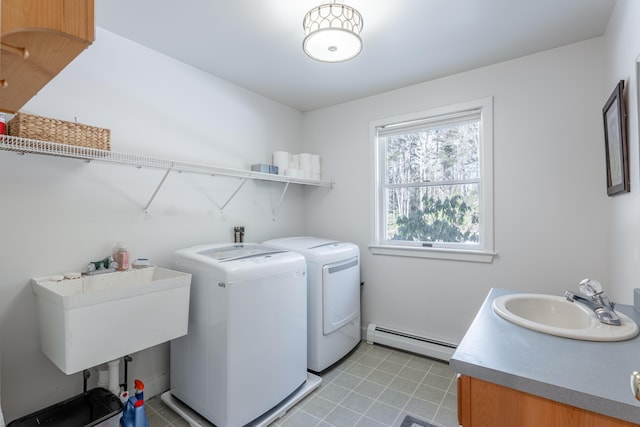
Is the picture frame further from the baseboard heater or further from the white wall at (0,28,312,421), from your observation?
the white wall at (0,28,312,421)

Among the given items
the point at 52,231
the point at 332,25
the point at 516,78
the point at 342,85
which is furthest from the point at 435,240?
the point at 52,231

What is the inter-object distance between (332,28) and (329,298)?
5.98ft

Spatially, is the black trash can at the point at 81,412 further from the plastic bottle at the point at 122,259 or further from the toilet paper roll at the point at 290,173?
the toilet paper roll at the point at 290,173

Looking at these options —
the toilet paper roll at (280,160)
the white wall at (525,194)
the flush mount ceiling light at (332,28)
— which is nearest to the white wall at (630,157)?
the white wall at (525,194)

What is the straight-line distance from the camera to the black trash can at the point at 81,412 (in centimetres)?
144

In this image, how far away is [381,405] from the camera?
1.98 meters

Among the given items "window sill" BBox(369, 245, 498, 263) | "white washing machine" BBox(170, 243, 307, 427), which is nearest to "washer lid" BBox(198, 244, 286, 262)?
"white washing machine" BBox(170, 243, 307, 427)

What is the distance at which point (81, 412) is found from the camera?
1.56 metres

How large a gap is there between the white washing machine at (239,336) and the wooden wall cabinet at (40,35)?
3.79 feet

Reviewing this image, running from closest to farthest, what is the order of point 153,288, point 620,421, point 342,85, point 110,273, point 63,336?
1. point 620,421
2. point 63,336
3. point 153,288
4. point 110,273
5. point 342,85

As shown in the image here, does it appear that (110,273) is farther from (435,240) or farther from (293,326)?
(435,240)

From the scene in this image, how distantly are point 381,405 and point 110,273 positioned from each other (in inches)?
75.0

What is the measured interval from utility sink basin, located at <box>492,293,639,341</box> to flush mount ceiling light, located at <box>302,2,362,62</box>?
1471 mm

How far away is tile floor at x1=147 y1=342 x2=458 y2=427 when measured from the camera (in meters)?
1.84
